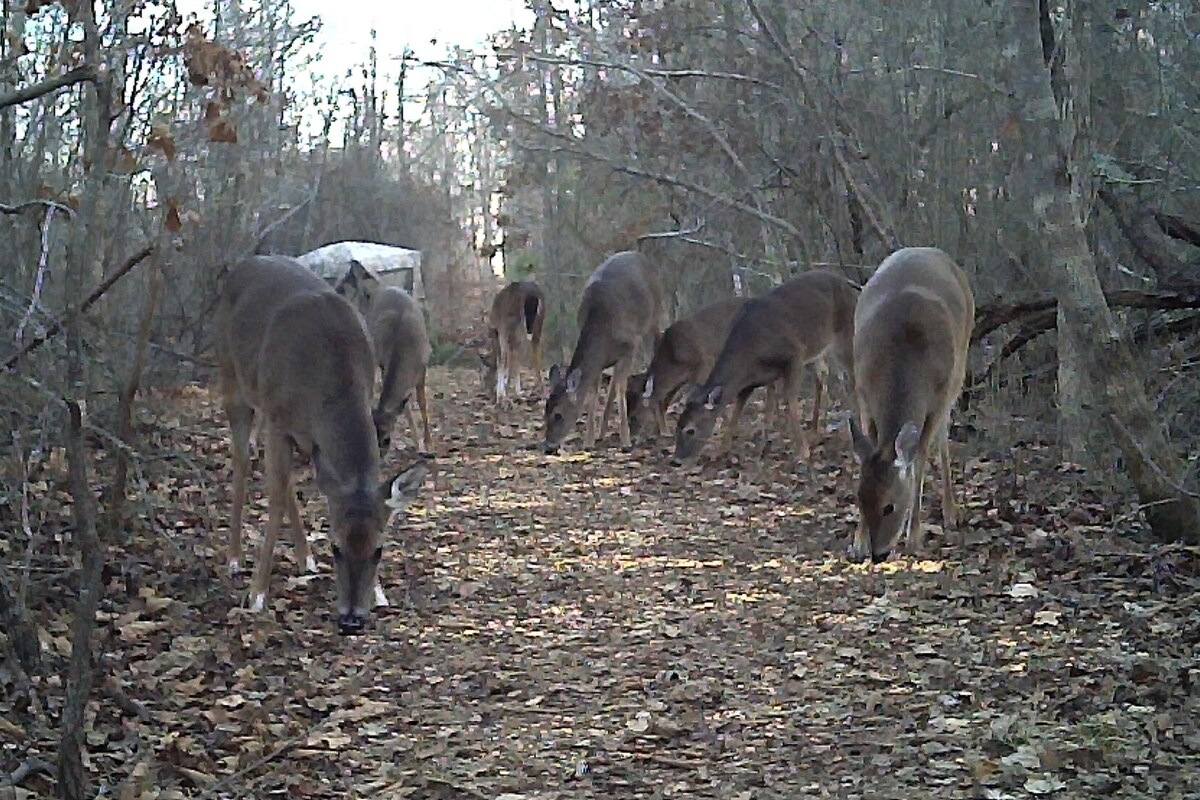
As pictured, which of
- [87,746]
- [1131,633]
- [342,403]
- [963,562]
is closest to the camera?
[87,746]

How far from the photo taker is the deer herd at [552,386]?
8.02 m

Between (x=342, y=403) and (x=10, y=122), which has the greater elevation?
(x=10, y=122)

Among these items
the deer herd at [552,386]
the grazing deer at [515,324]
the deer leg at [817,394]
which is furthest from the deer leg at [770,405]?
the grazing deer at [515,324]

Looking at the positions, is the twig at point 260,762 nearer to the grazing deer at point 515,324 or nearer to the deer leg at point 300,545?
the deer leg at point 300,545

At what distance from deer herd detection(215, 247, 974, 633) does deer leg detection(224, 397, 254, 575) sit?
0.03 ft

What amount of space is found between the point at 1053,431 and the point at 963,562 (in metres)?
3.22

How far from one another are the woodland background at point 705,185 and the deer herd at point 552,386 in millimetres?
738

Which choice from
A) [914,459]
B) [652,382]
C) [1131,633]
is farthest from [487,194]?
[1131,633]

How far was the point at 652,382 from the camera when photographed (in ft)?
50.8

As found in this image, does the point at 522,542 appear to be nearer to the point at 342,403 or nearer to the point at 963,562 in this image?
Result: the point at 342,403

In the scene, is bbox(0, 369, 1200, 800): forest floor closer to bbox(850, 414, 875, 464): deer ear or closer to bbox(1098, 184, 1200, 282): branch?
bbox(850, 414, 875, 464): deer ear

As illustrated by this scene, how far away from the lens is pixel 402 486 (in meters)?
7.91

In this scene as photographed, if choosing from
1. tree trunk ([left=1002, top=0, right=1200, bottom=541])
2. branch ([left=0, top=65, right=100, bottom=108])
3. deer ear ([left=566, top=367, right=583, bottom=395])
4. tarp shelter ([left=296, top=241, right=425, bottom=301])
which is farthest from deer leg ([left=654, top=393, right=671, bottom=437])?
branch ([left=0, top=65, right=100, bottom=108])

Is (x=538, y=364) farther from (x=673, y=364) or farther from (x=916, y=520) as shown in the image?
(x=916, y=520)
